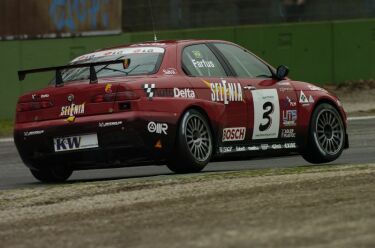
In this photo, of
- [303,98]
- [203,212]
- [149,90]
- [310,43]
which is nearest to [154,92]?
[149,90]

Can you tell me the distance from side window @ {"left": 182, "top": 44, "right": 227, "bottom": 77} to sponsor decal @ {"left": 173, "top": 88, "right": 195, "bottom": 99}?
14.4 inches

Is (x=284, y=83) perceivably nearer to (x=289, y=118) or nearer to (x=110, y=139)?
(x=289, y=118)

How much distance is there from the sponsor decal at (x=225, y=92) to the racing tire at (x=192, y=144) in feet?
1.12

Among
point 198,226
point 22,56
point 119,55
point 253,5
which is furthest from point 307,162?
→ point 253,5

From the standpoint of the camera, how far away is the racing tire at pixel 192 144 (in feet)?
36.0

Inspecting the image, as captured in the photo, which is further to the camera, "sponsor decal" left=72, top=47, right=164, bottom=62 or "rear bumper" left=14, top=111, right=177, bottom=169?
"sponsor decal" left=72, top=47, right=164, bottom=62

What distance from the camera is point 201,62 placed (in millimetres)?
11844

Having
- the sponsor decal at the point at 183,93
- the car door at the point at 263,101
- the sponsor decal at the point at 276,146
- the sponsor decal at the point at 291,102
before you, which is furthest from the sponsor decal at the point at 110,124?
the sponsor decal at the point at 291,102

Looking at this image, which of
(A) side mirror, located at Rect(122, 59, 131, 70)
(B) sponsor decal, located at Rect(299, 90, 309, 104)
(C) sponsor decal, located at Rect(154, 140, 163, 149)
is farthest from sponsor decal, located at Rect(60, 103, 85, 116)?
(B) sponsor decal, located at Rect(299, 90, 309, 104)

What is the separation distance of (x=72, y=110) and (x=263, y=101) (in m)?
2.26

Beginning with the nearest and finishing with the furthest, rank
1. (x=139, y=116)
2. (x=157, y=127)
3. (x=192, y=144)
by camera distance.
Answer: (x=139, y=116), (x=157, y=127), (x=192, y=144)

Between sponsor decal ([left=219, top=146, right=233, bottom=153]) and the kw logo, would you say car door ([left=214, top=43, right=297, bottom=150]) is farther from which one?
the kw logo

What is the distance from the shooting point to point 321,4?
2820 cm

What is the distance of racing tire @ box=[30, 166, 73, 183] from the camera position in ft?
38.1
